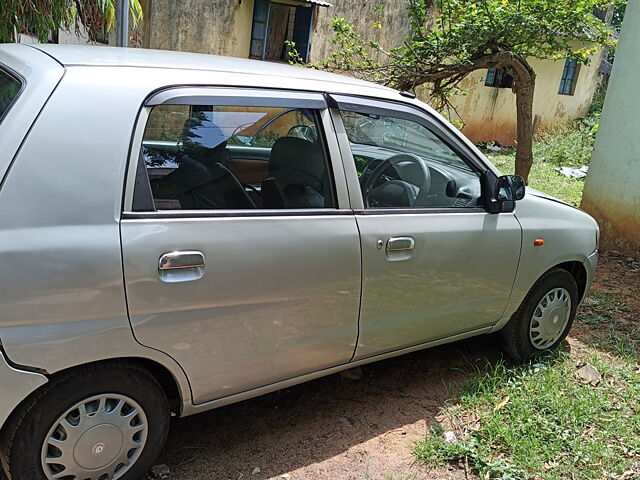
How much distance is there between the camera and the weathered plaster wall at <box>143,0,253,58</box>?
33.4 feet

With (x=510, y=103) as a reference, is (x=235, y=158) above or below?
below

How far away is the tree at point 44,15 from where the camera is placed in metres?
5.36

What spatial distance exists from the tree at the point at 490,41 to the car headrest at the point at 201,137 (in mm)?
4267

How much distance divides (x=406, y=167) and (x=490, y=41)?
3.78 metres

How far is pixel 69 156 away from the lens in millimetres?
2018

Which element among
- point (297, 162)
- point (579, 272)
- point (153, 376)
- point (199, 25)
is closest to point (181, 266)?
point (153, 376)

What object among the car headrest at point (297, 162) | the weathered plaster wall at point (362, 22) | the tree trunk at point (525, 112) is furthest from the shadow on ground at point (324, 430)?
the weathered plaster wall at point (362, 22)

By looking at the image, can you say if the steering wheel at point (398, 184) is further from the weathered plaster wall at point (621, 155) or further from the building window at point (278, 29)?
the building window at point (278, 29)

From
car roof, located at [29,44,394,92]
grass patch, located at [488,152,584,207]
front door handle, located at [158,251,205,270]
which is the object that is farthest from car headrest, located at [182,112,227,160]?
grass patch, located at [488,152,584,207]

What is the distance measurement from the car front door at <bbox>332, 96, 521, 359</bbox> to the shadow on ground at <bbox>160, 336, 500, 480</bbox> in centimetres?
43

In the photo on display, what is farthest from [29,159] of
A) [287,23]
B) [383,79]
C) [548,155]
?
[548,155]

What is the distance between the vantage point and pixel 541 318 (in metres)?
3.73

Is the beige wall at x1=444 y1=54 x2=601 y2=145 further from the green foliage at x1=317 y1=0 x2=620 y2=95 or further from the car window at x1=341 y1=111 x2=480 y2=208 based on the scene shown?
the car window at x1=341 y1=111 x2=480 y2=208

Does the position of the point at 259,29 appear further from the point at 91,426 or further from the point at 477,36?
the point at 91,426
